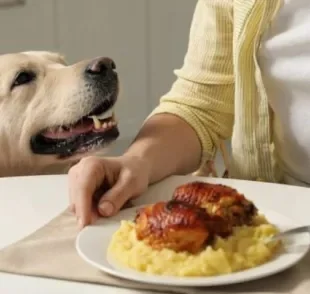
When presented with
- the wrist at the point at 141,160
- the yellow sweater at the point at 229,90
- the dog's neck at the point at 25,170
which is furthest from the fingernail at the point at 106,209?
the dog's neck at the point at 25,170

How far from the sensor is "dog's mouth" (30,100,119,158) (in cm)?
145

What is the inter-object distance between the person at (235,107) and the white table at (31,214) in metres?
0.07

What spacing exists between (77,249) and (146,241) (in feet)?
0.27

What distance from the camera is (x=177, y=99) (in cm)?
123

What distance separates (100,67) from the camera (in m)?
1.56

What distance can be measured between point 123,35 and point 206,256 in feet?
8.05

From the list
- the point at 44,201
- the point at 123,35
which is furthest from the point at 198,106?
the point at 123,35

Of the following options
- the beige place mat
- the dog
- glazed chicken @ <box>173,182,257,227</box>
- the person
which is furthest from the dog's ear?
glazed chicken @ <box>173,182,257,227</box>

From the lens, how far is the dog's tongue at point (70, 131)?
152 centimetres

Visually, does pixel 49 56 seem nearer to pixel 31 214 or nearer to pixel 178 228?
pixel 31 214

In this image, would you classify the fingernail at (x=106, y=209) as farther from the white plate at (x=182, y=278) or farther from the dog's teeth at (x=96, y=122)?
the dog's teeth at (x=96, y=122)

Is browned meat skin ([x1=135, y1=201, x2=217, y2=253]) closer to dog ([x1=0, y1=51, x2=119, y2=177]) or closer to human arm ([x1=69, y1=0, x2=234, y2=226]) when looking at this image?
human arm ([x1=69, y1=0, x2=234, y2=226])

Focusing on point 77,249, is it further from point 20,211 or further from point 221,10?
point 221,10

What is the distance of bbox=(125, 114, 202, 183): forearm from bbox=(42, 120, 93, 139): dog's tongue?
35cm
